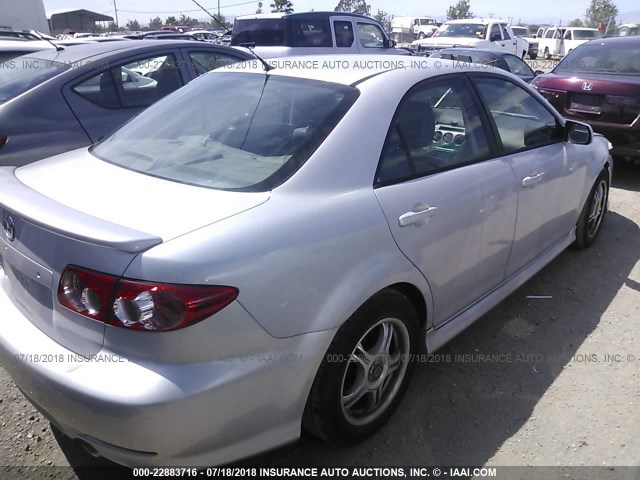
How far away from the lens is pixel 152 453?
168 centimetres

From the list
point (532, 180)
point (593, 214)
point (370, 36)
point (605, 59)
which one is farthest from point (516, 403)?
point (370, 36)

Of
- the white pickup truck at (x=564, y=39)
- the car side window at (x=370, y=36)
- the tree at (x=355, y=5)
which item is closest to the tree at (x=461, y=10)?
the tree at (x=355, y=5)

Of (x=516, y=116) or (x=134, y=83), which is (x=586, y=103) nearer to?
(x=516, y=116)

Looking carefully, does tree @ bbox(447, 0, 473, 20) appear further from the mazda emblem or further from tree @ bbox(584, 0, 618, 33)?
the mazda emblem

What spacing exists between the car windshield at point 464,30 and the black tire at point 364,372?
16.4m

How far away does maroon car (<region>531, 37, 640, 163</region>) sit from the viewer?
5922 mm

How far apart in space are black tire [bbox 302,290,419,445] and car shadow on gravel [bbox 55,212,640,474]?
125 mm

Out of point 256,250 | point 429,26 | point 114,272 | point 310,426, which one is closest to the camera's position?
point 114,272

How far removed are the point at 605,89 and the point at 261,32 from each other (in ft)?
22.9

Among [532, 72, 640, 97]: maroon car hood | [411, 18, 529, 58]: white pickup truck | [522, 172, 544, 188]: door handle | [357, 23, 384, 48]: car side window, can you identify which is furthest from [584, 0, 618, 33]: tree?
[522, 172, 544, 188]: door handle

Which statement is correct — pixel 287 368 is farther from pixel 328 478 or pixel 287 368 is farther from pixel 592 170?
pixel 592 170

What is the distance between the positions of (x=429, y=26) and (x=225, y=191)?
3851 cm

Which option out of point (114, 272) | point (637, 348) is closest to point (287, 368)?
point (114, 272)

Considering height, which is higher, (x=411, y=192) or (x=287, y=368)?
(x=411, y=192)
